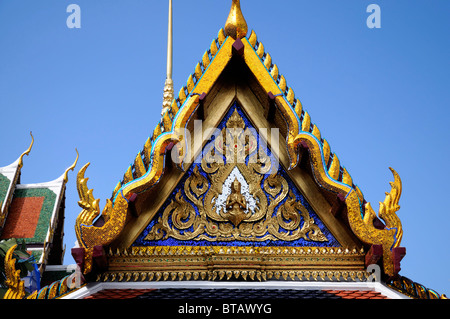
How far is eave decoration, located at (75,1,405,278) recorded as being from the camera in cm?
694

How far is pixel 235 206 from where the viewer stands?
753 centimetres

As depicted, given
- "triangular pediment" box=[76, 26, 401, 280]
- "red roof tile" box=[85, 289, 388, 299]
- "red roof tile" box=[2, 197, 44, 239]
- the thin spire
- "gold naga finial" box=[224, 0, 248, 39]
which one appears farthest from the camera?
the thin spire

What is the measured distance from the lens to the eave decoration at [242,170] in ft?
22.8

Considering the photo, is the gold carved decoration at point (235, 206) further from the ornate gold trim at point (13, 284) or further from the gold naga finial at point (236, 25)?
the ornate gold trim at point (13, 284)

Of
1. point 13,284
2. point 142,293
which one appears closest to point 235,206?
Answer: point 142,293

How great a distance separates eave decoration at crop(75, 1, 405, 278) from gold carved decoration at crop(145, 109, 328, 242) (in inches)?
1.0

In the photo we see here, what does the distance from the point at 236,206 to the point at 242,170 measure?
1.59ft

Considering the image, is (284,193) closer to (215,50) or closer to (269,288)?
(269,288)

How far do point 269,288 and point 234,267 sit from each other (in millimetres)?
421

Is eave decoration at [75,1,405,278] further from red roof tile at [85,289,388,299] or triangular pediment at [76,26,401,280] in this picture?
red roof tile at [85,289,388,299]

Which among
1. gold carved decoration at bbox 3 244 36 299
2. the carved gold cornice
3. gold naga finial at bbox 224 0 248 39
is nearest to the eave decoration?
gold naga finial at bbox 224 0 248 39

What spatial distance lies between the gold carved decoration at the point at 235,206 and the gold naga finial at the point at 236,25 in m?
1.31

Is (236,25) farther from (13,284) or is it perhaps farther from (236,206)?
(13,284)

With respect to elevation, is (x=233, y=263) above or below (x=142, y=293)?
above
